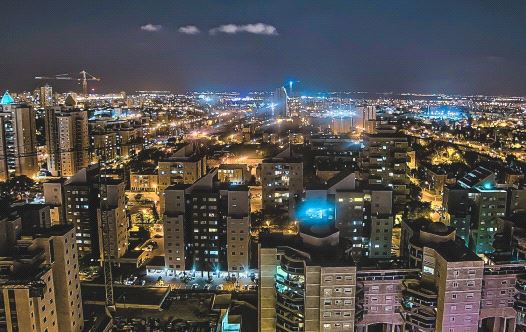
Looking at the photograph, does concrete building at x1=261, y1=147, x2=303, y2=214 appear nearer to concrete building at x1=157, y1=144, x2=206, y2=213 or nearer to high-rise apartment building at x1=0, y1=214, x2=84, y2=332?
concrete building at x1=157, y1=144, x2=206, y2=213

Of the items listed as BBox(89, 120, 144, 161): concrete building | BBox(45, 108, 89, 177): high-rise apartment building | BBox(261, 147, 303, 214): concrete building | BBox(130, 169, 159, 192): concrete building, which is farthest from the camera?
BBox(89, 120, 144, 161): concrete building

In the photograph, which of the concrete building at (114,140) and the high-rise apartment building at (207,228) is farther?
the concrete building at (114,140)

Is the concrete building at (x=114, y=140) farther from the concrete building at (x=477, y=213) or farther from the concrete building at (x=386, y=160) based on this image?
the concrete building at (x=477, y=213)

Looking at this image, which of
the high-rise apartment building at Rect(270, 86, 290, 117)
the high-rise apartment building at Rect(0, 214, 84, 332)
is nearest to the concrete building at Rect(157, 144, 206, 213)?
the high-rise apartment building at Rect(0, 214, 84, 332)

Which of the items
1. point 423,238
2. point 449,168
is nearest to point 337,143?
point 449,168

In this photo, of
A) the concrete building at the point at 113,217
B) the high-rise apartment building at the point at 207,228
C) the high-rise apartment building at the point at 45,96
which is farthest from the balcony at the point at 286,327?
the high-rise apartment building at the point at 45,96

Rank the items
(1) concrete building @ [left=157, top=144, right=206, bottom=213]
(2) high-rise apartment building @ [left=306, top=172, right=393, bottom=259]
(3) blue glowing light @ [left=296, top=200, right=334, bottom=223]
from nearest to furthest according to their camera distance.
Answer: (2) high-rise apartment building @ [left=306, top=172, right=393, bottom=259]
(3) blue glowing light @ [left=296, top=200, right=334, bottom=223]
(1) concrete building @ [left=157, top=144, right=206, bottom=213]

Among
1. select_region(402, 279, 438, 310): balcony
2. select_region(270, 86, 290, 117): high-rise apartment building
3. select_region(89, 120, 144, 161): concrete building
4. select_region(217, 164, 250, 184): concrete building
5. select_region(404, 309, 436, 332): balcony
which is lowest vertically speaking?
select_region(404, 309, 436, 332): balcony

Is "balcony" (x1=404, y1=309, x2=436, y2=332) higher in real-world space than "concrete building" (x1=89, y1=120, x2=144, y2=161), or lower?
lower
